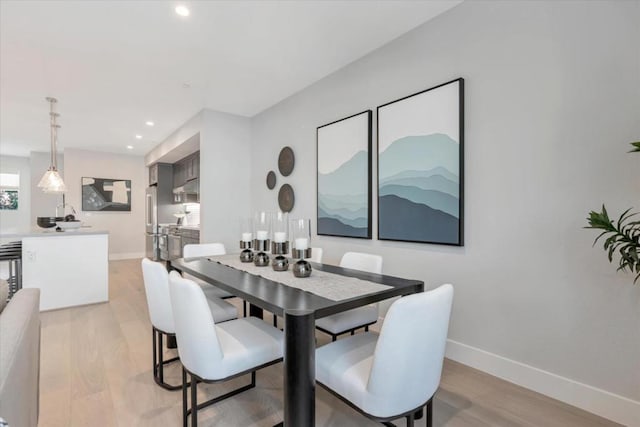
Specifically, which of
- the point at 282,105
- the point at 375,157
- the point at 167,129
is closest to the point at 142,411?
the point at 375,157

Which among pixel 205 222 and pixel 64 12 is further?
pixel 205 222

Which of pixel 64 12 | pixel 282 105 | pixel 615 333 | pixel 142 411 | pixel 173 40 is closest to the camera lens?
pixel 615 333

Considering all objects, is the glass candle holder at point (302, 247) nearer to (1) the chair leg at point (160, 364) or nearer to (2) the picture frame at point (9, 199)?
(1) the chair leg at point (160, 364)

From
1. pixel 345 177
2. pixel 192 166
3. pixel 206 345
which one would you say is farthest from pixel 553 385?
pixel 192 166

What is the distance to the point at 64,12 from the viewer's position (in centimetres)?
238

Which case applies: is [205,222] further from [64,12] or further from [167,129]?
[64,12]

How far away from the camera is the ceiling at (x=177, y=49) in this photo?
2.39 meters

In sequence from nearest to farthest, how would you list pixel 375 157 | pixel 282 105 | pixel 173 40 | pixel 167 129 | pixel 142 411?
pixel 142 411, pixel 173 40, pixel 375 157, pixel 282 105, pixel 167 129

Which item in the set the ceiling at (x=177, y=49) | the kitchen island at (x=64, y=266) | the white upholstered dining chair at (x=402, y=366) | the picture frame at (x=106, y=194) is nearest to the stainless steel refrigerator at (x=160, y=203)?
the picture frame at (x=106, y=194)

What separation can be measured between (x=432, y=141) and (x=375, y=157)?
62cm

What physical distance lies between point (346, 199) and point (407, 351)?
2260mm

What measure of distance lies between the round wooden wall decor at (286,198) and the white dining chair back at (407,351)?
3085mm

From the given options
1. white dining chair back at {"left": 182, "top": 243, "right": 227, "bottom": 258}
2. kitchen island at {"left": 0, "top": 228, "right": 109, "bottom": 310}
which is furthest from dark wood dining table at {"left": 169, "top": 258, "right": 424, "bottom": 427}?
kitchen island at {"left": 0, "top": 228, "right": 109, "bottom": 310}

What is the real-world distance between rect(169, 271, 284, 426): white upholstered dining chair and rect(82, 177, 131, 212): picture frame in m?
7.78
